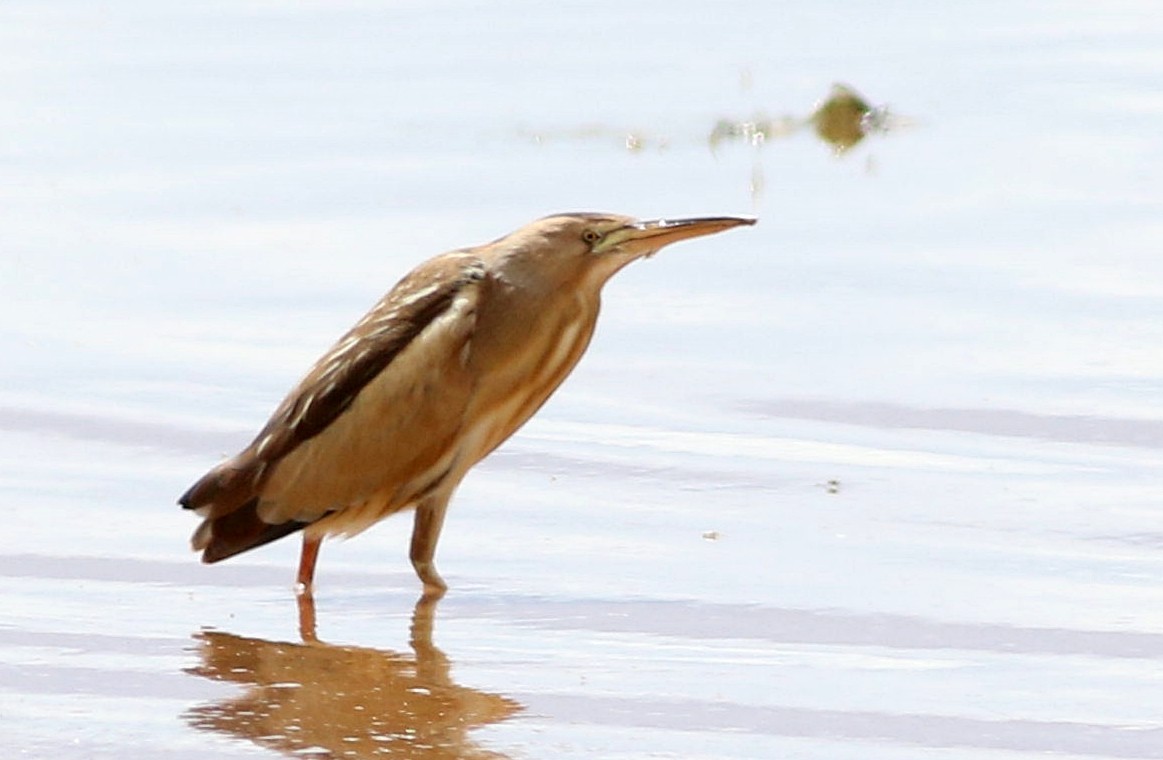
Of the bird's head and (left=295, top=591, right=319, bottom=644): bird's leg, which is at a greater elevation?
the bird's head

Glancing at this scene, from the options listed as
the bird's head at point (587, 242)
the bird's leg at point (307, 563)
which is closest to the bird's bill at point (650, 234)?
the bird's head at point (587, 242)

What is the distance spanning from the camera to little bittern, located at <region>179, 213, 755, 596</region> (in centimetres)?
665

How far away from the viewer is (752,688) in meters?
5.86

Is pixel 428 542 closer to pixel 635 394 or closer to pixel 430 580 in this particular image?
pixel 430 580

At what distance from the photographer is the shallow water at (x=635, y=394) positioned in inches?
230

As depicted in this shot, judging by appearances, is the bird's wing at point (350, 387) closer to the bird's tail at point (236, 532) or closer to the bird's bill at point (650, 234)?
the bird's tail at point (236, 532)

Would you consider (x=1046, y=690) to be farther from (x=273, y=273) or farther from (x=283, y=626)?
(x=273, y=273)

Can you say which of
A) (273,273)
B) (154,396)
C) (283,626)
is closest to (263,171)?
(273,273)

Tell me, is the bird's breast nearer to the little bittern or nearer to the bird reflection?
the little bittern

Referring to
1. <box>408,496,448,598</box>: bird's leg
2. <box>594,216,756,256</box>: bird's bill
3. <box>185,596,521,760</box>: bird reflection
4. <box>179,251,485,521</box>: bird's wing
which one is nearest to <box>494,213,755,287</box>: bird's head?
<box>594,216,756,256</box>: bird's bill

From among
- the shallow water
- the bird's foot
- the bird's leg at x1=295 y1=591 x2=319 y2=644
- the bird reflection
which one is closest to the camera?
the bird reflection

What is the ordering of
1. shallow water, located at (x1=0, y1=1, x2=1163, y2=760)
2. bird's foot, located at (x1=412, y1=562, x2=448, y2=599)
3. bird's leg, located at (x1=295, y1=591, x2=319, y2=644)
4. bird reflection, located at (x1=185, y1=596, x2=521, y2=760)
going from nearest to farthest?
bird reflection, located at (x1=185, y1=596, x2=521, y2=760) < shallow water, located at (x1=0, y1=1, x2=1163, y2=760) < bird's leg, located at (x1=295, y1=591, x2=319, y2=644) < bird's foot, located at (x1=412, y1=562, x2=448, y2=599)

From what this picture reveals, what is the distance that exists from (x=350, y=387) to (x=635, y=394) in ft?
5.83

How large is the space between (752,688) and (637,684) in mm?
213
